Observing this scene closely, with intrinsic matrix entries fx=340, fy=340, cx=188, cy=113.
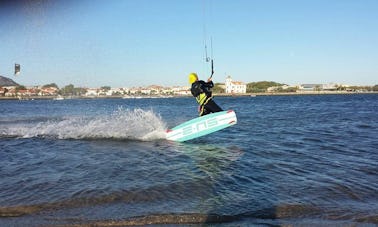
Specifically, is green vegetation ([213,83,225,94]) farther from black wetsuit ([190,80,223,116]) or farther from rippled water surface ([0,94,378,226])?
rippled water surface ([0,94,378,226])

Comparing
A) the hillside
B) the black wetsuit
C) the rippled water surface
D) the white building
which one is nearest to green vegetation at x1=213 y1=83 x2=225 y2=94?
the white building

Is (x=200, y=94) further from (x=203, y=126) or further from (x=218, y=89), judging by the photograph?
(x=218, y=89)

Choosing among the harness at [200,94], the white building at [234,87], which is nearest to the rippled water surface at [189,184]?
the harness at [200,94]

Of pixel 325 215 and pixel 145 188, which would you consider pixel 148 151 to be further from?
pixel 325 215

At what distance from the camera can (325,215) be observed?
587 centimetres

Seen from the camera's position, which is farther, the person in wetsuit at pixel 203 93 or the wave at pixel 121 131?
the wave at pixel 121 131

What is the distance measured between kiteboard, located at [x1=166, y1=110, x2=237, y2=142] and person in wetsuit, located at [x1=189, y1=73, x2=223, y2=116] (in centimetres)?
28

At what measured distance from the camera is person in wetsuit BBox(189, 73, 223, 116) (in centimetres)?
1391

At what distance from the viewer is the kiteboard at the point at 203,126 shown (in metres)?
14.1

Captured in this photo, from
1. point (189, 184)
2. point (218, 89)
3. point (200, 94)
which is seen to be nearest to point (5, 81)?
point (200, 94)

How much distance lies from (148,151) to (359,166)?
7074 millimetres

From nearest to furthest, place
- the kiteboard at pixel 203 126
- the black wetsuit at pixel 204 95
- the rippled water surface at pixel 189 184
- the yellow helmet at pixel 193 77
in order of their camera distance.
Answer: the rippled water surface at pixel 189 184
the black wetsuit at pixel 204 95
the kiteboard at pixel 203 126
the yellow helmet at pixel 193 77

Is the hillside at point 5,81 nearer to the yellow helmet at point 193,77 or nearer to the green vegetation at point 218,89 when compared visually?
the yellow helmet at point 193,77

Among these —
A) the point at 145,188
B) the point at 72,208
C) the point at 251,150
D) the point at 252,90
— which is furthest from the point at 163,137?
the point at 252,90
